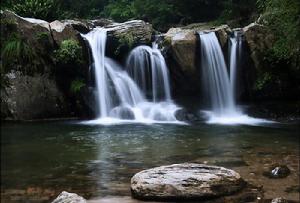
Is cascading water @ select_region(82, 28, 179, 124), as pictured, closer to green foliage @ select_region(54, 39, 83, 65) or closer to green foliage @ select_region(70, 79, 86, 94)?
green foliage @ select_region(70, 79, 86, 94)

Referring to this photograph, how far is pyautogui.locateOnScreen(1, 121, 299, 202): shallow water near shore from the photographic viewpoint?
26.0 feet

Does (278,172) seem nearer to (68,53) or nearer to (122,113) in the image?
(122,113)

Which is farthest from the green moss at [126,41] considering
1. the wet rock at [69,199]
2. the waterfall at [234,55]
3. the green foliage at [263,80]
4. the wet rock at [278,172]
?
the wet rock at [69,199]

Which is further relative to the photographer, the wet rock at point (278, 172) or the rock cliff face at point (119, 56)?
the rock cliff face at point (119, 56)

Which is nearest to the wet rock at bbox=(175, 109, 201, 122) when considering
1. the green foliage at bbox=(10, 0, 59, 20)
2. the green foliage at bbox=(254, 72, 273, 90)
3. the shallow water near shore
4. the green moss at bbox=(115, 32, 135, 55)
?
A: the shallow water near shore

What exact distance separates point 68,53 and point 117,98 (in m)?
2.32

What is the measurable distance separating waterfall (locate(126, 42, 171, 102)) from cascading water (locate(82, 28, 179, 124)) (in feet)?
0.93

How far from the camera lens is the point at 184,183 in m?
6.84

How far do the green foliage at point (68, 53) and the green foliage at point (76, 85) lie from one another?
2.23 ft

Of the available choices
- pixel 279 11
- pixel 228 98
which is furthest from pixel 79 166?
pixel 228 98

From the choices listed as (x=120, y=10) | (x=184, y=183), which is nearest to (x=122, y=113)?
(x=184, y=183)

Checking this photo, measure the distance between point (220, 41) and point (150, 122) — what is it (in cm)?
445

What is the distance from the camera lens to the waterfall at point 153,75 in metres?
18.3

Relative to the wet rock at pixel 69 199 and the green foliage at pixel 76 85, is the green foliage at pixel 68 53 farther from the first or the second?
the wet rock at pixel 69 199
